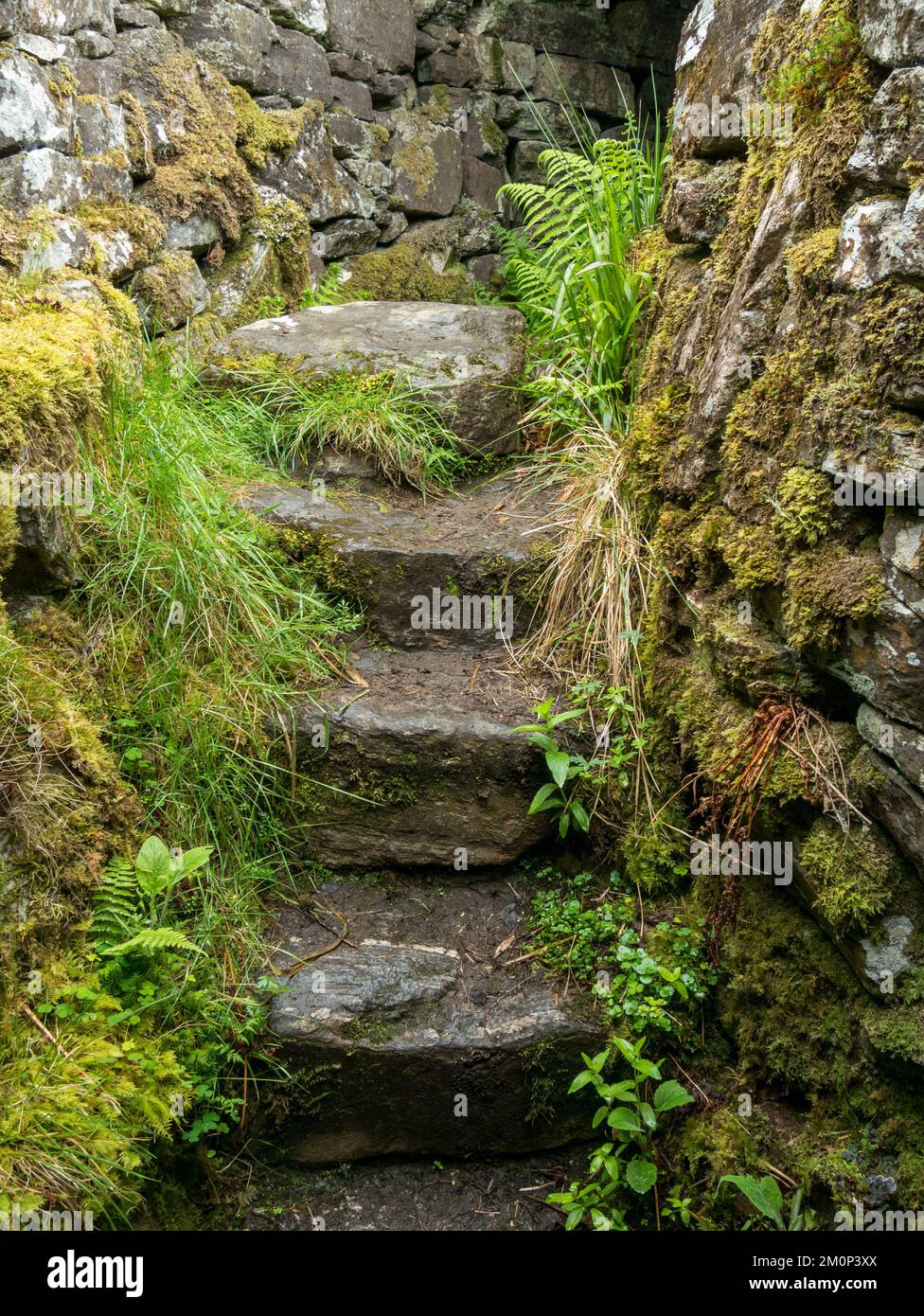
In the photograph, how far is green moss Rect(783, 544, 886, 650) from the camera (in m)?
2.16

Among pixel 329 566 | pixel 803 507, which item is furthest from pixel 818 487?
pixel 329 566

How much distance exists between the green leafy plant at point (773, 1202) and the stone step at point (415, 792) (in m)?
1.11

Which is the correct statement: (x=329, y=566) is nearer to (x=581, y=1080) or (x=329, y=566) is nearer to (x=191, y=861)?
(x=191, y=861)

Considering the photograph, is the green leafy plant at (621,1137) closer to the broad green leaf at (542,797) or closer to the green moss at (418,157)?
the broad green leaf at (542,797)

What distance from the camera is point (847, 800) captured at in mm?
2281

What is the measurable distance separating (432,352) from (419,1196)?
341 cm

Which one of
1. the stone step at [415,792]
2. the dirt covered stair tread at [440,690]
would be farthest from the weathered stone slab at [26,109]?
the stone step at [415,792]

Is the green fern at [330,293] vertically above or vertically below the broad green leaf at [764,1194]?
above

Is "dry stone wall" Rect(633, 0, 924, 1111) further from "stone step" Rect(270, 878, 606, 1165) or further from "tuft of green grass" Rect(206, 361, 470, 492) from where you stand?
"tuft of green grass" Rect(206, 361, 470, 492)

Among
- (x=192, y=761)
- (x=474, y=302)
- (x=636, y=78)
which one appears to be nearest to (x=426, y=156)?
(x=474, y=302)

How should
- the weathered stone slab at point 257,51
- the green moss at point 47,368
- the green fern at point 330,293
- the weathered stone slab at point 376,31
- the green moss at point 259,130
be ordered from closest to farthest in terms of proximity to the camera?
1. the green moss at point 47,368
2. the weathered stone slab at point 257,51
3. the green moss at point 259,130
4. the green fern at point 330,293
5. the weathered stone slab at point 376,31

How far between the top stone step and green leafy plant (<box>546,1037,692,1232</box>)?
2.68 metres

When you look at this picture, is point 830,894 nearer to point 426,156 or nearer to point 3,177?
point 3,177

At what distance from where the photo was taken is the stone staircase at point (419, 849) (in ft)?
8.55
